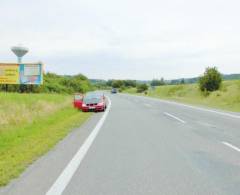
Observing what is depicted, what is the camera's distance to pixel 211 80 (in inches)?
2104

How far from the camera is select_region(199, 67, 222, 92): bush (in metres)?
53.0

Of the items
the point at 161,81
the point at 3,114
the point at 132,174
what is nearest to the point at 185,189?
the point at 132,174

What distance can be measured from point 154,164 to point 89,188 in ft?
6.71

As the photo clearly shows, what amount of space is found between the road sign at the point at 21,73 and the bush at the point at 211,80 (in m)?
25.6

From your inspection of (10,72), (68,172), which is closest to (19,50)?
(10,72)

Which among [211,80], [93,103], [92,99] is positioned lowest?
[93,103]

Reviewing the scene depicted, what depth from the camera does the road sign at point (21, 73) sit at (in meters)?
45.0

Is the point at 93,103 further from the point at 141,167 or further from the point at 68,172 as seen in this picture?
the point at 68,172

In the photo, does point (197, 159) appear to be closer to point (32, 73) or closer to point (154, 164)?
point (154, 164)

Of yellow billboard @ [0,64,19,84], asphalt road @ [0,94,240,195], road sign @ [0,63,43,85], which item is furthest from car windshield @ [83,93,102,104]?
yellow billboard @ [0,64,19,84]

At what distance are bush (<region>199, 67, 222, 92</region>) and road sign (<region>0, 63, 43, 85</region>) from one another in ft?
83.9

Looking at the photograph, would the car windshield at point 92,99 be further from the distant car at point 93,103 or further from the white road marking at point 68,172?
the white road marking at point 68,172

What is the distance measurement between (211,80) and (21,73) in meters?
28.9

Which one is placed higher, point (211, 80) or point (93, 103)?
point (211, 80)
